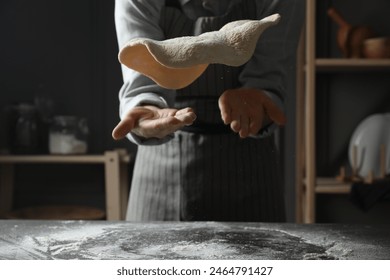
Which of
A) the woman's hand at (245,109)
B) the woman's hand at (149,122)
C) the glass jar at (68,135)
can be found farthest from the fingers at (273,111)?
the glass jar at (68,135)

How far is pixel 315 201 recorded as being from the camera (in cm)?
83

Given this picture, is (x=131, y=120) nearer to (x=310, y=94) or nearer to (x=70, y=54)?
(x=70, y=54)

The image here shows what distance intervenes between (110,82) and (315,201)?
0.35m

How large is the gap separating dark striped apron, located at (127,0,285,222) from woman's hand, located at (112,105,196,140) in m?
0.03

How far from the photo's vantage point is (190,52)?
2.24ft

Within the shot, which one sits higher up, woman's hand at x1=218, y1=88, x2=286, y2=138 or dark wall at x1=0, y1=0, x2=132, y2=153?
dark wall at x1=0, y1=0, x2=132, y2=153

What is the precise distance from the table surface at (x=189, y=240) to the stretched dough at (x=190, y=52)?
0.21 m

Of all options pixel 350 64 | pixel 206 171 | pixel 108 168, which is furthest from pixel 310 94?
pixel 108 168

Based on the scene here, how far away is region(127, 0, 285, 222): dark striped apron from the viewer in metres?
0.77

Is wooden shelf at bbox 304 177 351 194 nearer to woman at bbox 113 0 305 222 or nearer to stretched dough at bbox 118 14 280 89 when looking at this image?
woman at bbox 113 0 305 222

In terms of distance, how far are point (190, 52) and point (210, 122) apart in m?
0.13

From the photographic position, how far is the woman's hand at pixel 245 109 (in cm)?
75

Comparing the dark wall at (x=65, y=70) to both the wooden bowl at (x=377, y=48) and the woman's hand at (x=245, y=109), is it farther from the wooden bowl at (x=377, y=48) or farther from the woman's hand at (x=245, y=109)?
A: the wooden bowl at (x=377, y=48)

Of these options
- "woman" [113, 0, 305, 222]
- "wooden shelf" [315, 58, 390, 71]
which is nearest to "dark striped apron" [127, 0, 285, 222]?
"woman" [113, 0, 305, 222]
